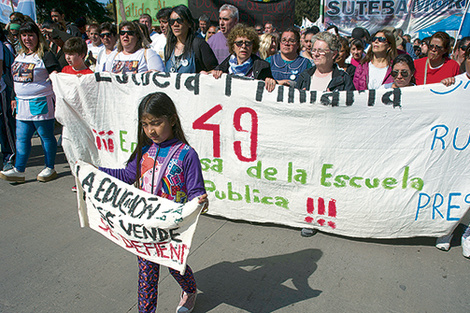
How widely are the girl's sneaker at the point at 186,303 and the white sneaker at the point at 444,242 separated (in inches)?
78.9

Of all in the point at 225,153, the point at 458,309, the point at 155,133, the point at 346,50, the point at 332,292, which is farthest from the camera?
the point at 346,50

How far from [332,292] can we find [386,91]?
1.54 meters

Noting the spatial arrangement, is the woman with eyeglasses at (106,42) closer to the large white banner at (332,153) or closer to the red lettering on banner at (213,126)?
the large white banner at (332,153)

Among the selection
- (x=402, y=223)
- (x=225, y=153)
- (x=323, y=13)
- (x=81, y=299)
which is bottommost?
(x=81, y=299)

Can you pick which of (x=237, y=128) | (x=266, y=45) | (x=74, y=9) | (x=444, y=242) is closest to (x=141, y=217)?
(x=237, y=128)

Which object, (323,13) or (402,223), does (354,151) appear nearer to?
(402,223)

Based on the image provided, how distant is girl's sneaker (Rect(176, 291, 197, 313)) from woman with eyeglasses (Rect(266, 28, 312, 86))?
7.33 ft

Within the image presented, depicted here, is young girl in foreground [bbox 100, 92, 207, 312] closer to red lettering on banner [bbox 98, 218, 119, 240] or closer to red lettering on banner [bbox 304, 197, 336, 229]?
red lettering on banner [bbox 98, 218, 119, 240]

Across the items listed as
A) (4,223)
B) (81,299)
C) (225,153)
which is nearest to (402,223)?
(225,153)

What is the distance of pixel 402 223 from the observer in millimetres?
3004

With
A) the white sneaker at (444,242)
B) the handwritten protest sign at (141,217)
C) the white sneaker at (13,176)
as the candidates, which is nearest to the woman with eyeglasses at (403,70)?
the white sneaker at (444,242)

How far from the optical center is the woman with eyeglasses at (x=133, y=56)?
3863 millimetres

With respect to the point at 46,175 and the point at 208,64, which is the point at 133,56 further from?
the point at 46,175

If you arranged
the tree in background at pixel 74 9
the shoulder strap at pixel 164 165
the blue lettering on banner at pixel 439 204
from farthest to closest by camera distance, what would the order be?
the tree in background at pixel 74 9, the blue lettering on banner at pixel 439 204, the shoulder strap at pixel 164 165
